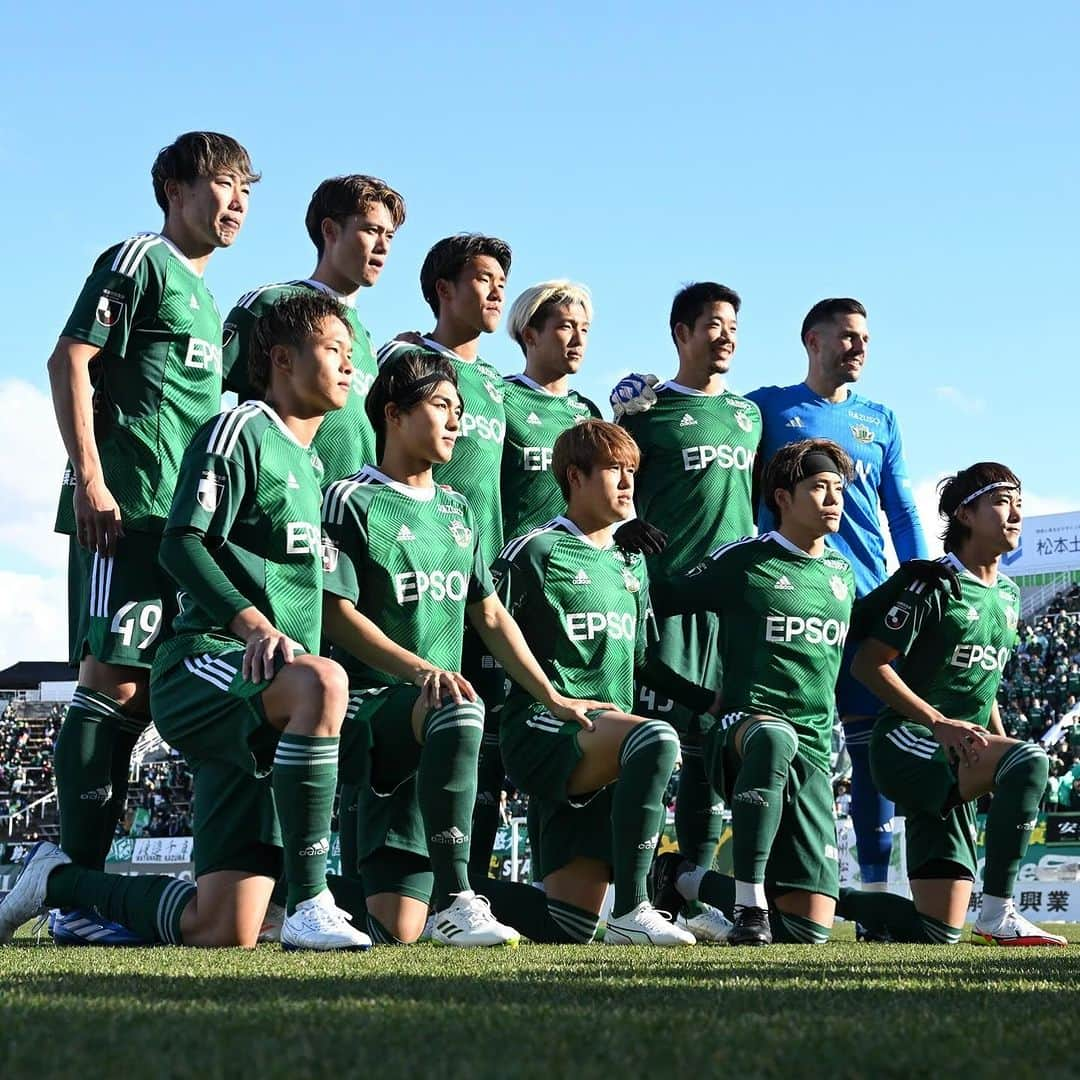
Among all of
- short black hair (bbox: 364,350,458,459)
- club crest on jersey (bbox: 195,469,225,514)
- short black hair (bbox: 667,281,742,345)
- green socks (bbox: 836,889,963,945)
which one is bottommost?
green socks (bbox: 836,889,963,945)

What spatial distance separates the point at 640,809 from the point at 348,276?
253 cm

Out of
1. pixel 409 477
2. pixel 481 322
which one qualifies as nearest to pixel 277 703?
pixel 409 477

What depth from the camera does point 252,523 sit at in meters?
4.70

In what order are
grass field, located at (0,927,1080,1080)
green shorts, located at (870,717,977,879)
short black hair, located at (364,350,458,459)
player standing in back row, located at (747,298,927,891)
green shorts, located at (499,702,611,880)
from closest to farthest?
grass field, located at (0,927,1080,1080) < short black hair, located at (364,350,458,459) < green shorts, located at (499,702,611,880) < green shorts, located at (870,717,977,879) < player standing in back row, located at (747,298,927,891)

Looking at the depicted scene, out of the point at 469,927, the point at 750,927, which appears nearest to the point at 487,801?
the point at 750,927

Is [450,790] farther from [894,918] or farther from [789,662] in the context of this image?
[894,918]

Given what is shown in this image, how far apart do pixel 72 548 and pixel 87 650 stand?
366mm

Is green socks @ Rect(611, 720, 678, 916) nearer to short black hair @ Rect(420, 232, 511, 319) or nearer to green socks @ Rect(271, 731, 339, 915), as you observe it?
green socks @ Rect(271, 731, 339, 915)

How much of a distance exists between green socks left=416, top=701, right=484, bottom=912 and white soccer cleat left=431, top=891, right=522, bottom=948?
0.11 meters

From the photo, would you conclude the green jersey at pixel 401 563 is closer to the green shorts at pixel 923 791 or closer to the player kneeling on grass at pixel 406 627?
the player kneeling on grass at pixel 406 627

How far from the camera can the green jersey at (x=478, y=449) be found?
644cm

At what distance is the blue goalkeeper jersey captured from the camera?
7395mm

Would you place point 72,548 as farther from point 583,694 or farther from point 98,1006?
point 98,1006

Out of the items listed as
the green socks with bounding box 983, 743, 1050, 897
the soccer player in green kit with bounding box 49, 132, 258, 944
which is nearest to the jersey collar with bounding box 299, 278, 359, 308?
→ the soccer player in green kit with bounding box 49, 132, 258, 944
